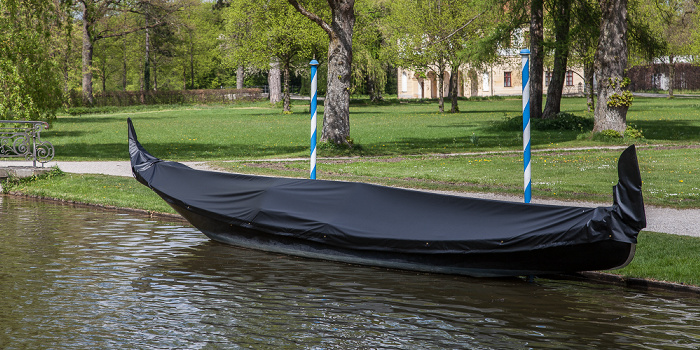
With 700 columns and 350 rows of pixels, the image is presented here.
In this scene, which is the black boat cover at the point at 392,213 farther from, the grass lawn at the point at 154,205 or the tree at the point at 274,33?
the tree at the point at 274,33

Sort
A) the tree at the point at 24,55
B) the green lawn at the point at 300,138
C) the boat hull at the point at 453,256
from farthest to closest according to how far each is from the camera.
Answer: the green lawn at the point at 300,138 < the tree at the point at 24,55 < the boat hull at the point at 453,256

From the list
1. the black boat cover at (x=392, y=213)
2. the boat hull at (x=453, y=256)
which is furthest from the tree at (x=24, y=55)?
the boat hull at (x=453, y=256)

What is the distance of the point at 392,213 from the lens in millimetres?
9336

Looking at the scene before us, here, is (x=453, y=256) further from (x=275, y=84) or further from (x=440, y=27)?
(x=275, y=84)

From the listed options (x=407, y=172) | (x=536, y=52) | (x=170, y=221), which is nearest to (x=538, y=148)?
(x=407, y=172)

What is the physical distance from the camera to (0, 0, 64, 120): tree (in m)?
21.7

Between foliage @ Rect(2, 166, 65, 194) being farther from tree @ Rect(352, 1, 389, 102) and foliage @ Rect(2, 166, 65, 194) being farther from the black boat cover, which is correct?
tree @ Rect(352, 1, 389, 102)

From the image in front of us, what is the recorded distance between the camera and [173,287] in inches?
335

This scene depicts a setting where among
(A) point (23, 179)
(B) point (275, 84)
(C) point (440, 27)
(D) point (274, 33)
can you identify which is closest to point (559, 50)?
(C) point (440, 27)

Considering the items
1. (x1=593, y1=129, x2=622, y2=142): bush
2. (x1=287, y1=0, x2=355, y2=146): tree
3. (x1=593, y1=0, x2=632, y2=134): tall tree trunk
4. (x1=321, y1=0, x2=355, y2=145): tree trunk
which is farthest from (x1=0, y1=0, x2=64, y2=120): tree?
(x1=593, y1=129, x2=622, y2=142): bush

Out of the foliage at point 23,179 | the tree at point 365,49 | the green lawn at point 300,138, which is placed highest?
the tree at point 365,49

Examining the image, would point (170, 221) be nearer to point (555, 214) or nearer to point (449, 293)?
point (449, 293)

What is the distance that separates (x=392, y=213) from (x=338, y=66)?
1444cm

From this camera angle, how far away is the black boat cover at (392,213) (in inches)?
297
